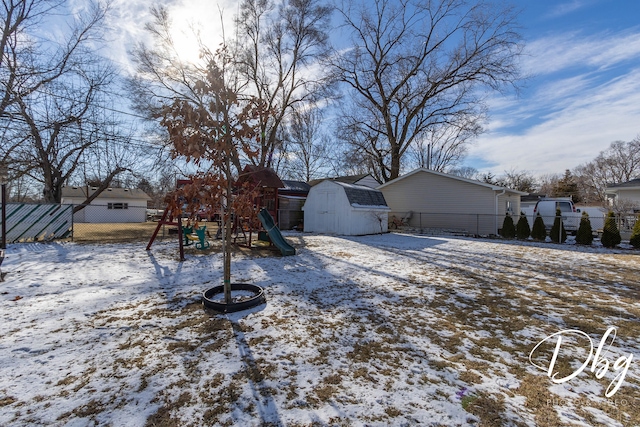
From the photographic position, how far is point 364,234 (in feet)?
47.0

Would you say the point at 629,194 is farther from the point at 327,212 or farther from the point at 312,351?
the point at 312,351

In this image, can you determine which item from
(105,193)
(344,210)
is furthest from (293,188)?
(105,193)

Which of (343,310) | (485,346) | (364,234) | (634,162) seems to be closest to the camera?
(485,346)

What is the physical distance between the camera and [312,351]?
9.35 feet

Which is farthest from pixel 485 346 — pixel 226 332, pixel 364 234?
pixel 364 234

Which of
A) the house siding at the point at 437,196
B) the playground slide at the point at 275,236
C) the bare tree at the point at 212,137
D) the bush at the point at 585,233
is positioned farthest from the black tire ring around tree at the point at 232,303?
the house siding at the point at 437,196

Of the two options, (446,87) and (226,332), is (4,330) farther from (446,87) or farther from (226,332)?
(446,87)

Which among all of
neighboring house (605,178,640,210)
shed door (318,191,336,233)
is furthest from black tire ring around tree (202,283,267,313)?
neighboring house (605,178,640,210)

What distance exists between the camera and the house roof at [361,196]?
1377cm

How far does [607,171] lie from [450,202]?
129ft

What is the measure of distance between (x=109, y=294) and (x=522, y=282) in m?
7.37

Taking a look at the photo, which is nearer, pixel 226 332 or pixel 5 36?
pixel 226 332

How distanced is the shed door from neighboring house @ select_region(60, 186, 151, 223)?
69.9 ft

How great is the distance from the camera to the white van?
15.2m
